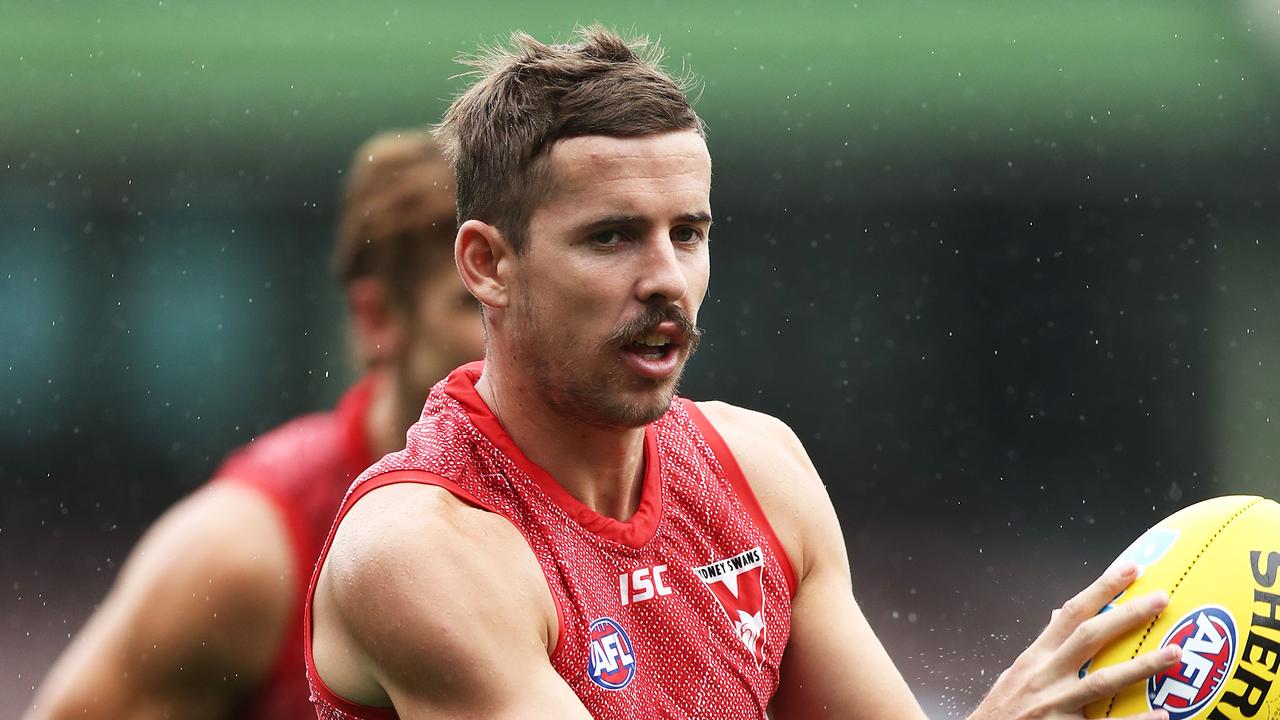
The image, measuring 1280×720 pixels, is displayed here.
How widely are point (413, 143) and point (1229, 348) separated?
9110mm

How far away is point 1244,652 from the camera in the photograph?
2.31 meters

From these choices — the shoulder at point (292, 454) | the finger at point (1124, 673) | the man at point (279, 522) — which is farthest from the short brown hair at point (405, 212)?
the finger at point (1124, 673)

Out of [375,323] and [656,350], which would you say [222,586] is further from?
[656,350]

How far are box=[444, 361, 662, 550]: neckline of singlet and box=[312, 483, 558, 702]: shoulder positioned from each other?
0.13m

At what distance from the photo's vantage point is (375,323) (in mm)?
3938

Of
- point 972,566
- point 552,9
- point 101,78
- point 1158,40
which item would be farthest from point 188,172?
point 1158,40

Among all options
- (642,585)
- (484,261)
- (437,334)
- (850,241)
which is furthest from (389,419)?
(850,241)

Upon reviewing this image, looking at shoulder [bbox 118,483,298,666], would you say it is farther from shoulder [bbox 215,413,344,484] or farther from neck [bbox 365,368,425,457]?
neck [bbox 365,368,425,457]

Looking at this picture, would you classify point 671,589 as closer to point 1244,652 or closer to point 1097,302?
point 1244,652

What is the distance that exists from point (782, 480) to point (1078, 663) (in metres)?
0.59

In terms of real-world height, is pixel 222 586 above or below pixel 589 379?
below

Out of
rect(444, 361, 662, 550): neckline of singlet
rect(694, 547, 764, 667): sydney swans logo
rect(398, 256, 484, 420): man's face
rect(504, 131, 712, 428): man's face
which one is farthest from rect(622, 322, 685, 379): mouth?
rect(398, 256, 484, 420): man's face

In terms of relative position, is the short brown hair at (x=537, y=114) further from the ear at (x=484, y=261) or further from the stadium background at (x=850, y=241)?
the stadium background at (x=850, y=241)

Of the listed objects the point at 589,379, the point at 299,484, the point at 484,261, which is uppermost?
the point at 484,261
